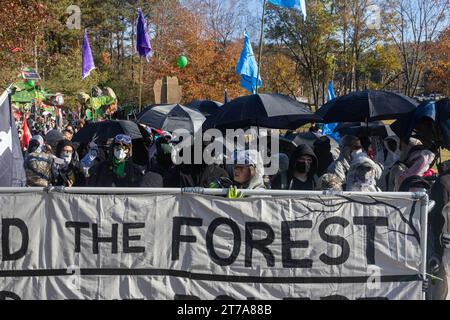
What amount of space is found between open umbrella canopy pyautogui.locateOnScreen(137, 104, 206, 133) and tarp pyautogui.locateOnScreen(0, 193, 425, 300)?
7.09 meters

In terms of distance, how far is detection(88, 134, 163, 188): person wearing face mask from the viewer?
5609 millimetres

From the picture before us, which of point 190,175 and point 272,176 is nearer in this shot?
point 190,175

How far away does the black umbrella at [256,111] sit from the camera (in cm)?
755

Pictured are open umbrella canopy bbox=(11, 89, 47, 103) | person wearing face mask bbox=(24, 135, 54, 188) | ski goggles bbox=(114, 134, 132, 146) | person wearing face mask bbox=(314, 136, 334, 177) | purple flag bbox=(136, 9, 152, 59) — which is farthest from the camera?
open umbrella canopy bbox=(11, 89, 47, 103)

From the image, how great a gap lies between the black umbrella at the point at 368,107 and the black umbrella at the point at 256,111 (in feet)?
1.45

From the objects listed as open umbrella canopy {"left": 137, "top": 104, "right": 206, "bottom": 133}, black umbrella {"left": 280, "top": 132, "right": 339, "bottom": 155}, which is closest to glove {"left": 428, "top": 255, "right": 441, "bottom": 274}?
black umbrella {"left": 280, "top": 132, "right": 339, "bottom": 155}

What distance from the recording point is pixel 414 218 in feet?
12.5

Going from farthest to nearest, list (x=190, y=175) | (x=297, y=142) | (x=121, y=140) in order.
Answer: (x=297, y=142) < (x=190, y=175) < (x=121, y=140)

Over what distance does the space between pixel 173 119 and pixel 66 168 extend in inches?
181

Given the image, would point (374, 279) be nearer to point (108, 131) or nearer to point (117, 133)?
point (117, 133)

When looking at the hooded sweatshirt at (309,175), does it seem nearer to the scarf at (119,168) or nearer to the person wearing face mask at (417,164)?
the person wearing face mask at (417,164)

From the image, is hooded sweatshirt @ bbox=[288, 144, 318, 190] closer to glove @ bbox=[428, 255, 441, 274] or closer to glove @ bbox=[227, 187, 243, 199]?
glove @ bbox=[428, 255, 441, 274]

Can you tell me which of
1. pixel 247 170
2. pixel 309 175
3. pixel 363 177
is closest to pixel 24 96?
pixel 309 175

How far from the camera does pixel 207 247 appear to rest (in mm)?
3916
